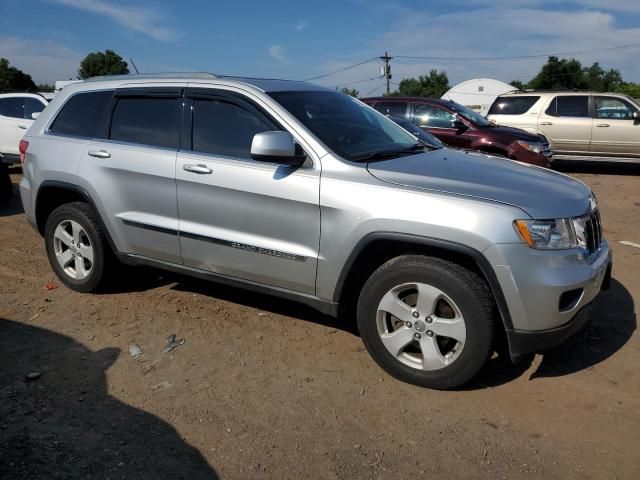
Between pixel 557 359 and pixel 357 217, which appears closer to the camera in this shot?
pixel 357 217

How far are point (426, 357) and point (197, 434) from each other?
4.45 feet

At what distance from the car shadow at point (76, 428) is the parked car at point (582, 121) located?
11594 millimetres

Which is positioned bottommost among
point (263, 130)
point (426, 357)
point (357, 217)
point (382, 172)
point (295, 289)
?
point (426, 357)

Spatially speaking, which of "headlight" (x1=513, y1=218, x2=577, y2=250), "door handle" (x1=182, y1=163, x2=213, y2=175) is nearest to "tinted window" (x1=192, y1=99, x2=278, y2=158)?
"door handle" (x1=182, y1=163, x2=213, y2=175)

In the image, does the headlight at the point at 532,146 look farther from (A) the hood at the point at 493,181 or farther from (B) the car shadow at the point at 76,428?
(B) the car shadow at the point at 76,428

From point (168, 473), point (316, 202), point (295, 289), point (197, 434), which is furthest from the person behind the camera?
point (295, 289)

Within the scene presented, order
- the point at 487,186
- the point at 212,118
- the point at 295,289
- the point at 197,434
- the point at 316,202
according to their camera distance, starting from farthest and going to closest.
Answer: the point at 212,118 → the point at 295,289 → the point at 316,202 → the point at 487,186 → the point at 197,434

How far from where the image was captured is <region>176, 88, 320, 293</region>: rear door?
11.9ft

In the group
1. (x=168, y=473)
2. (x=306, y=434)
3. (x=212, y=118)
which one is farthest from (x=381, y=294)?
(x=212, y=118)

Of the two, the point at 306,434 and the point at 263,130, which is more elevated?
the point at 263,130

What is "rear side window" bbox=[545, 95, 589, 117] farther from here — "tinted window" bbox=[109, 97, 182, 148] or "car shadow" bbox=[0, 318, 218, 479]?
"car shadow" bbox=[0, 318, 218, 479]

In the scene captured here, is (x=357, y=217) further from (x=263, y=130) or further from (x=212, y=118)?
(x=212, y=118)

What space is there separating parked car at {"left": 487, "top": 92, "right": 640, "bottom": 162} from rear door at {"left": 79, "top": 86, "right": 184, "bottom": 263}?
10.6 meters

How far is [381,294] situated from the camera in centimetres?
341
